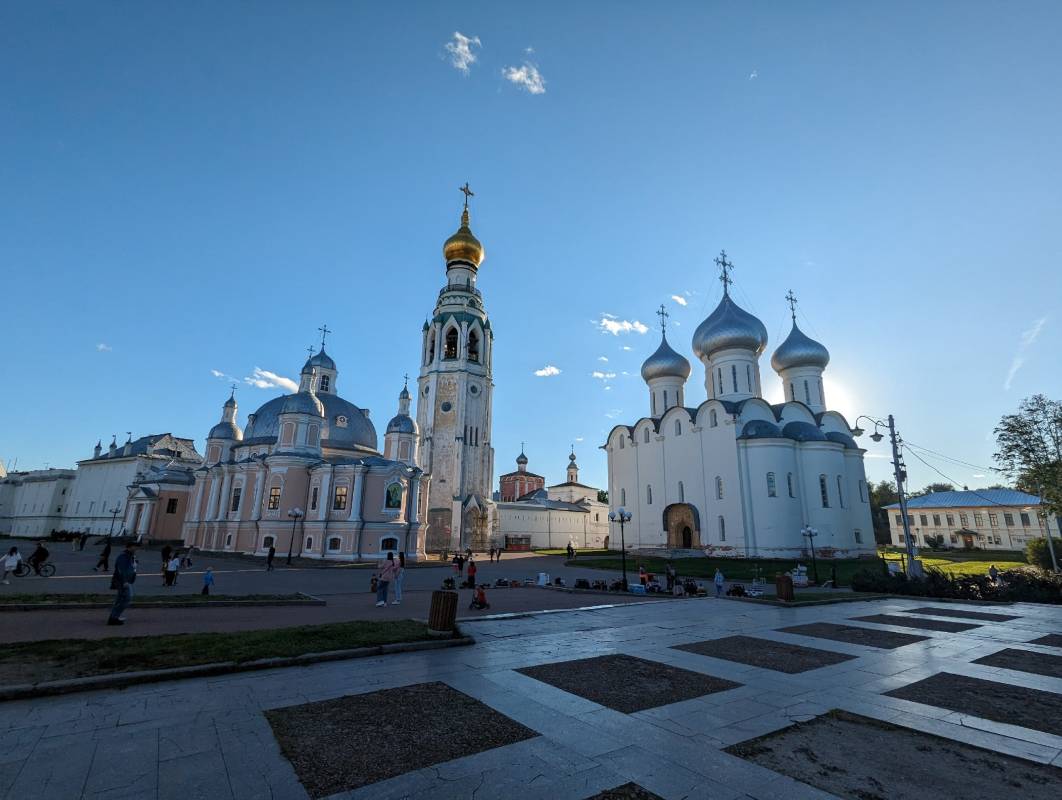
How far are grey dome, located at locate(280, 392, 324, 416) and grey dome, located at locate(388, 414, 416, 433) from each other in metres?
5.55

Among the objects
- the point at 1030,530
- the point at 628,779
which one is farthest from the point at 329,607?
the point at 1030,530

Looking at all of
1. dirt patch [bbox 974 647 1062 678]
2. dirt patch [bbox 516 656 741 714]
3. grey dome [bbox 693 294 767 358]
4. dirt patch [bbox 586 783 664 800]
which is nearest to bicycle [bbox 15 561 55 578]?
dirt patch [bbox 516 656 741 714]

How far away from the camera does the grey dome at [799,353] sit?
41094 mm

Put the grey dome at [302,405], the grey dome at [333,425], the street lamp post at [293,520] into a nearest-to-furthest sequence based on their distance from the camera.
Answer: the street lamp post at [293,520] → the grey dome at [302,405] → the grey dome at [333,425]

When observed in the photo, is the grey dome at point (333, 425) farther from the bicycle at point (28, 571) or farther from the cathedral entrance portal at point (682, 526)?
the cathedral entrance portal at point (682, 526)

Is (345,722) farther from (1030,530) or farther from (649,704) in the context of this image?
(1030,530)

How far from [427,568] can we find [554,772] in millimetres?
27245

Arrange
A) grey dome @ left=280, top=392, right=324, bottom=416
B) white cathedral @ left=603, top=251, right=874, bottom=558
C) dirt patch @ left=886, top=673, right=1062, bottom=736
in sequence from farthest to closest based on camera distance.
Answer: grey dome @ left=280, top=392, right=324, bottom=416, white cathedral @ left=603, top=251, right=874, bottom=558, dirt patch @ left=886, top=673, right=1062, bottom=736

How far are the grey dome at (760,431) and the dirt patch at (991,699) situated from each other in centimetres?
2809

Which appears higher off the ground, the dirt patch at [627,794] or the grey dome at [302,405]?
the grey dome at [302,405]

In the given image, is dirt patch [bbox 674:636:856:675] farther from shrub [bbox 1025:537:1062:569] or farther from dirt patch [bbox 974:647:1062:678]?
shrub [bbox 1025:537:1062:569]

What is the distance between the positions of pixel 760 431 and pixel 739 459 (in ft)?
7.49

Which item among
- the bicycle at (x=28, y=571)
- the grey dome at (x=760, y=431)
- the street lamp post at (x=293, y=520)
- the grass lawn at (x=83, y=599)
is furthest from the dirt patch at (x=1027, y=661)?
the street lamp post at (x=293, y=520)

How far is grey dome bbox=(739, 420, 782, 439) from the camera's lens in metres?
33.2
